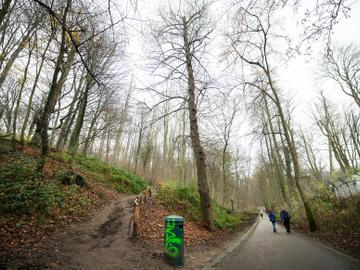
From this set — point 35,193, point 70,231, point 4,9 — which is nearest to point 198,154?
point 70,231

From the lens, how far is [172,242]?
15.9 feet

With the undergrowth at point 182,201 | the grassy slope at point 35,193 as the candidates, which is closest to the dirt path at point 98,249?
the grassy slope at point 35,193

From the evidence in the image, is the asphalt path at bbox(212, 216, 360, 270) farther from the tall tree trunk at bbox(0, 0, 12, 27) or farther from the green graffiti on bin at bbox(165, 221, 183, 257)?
the tall tree trunk at bbox(0, 0, 12, 27)

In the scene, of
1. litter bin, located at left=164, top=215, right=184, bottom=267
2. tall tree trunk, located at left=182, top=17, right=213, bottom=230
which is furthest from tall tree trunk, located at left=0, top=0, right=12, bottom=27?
litter bin, located at left=164, top=215, right=184, bottom=267

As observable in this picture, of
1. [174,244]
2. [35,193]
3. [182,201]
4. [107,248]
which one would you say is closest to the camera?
[174,244]

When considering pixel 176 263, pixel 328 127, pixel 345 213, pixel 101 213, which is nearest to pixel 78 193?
pixel 101 213

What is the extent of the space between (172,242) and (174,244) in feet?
0.22

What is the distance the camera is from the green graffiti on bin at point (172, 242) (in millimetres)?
4804

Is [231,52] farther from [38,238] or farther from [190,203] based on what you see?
[38,238]

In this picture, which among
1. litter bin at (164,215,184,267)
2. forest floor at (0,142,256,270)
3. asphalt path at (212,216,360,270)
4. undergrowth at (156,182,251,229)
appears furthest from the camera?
undergrowth at (156,182,251,229)

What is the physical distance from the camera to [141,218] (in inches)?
320

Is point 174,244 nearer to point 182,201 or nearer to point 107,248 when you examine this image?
point 107,248

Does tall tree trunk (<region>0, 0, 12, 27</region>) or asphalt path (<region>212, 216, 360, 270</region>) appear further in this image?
tall tree trunk (<region>0, 0, 12, 27</region>)

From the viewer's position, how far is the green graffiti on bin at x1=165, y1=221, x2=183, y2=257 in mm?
4804
